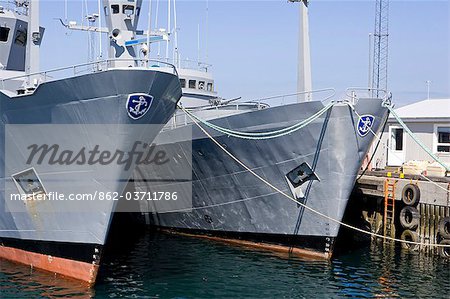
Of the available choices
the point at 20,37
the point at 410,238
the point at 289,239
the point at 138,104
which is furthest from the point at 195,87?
the point at 138,104

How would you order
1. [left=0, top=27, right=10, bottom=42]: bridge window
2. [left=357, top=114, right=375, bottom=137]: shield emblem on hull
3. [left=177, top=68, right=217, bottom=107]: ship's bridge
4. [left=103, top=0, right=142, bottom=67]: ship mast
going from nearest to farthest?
[left=357, top=114, right=375, bottom=137]: shield emblem on hull, [left=103, top=0, right=142, bottom=67]: ship mast, [left=0, top=27, right=10, bottom=42]: bridge window, [left=177, top=68, right=217, bottom=107]: ship's bridge

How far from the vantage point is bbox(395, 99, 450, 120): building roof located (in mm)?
21741

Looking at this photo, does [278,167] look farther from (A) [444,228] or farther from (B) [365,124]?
(A) [444,228]

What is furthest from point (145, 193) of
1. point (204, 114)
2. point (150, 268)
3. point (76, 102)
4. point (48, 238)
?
point (76, 102)

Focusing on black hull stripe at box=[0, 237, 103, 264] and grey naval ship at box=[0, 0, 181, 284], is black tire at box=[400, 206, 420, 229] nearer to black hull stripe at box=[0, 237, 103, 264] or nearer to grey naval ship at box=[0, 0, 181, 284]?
grey naval ship at box=[0, 0, 181, 284]

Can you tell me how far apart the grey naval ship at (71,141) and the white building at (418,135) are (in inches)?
493

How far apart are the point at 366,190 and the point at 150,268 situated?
8260mm

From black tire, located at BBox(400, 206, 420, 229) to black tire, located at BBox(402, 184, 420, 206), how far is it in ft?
0.59

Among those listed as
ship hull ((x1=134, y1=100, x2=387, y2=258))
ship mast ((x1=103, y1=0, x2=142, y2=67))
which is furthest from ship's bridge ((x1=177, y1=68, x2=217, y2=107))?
ship hull ((x1=134, y1=100, x2=387, y2=258))

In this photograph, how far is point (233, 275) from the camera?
525 inches

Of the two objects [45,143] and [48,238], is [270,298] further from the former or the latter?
[45,143]

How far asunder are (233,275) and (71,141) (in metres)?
4.83

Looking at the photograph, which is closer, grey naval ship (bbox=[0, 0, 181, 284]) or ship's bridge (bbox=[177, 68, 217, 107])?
grey naval ship (bbox=[0, 0, 181, 284])

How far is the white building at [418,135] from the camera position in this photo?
21234 mm
